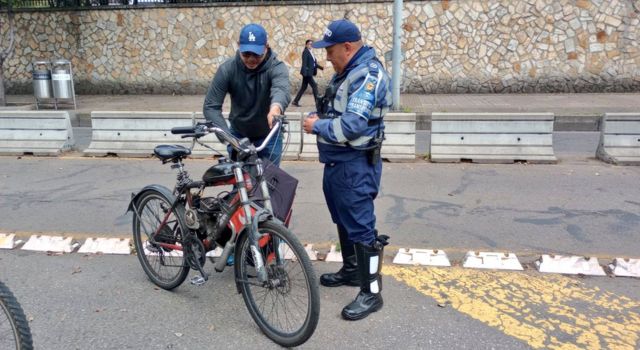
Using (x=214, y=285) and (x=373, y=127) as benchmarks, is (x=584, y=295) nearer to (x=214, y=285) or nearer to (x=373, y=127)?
(x=373, y=127)

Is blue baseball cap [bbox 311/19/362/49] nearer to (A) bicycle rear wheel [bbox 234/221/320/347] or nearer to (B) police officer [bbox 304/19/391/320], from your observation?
(B) police officer [bbox 304/19/391/320]

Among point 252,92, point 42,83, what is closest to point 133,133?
point 252,92

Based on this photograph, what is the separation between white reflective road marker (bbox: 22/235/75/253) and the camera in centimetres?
498

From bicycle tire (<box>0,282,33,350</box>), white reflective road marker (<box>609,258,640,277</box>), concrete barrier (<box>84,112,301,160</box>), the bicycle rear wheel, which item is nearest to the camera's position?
bicycle tire (<box>0,282,33,350</box>)

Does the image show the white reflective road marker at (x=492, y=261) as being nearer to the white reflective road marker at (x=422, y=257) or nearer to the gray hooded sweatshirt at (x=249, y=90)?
the white reflective road marker at (x=422, y=257)

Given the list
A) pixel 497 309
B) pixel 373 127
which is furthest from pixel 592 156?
pixel 373 127

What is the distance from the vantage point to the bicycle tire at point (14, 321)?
2576 millimetres

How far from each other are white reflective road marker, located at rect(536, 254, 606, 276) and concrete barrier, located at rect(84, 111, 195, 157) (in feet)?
20.1

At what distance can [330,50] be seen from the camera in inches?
136

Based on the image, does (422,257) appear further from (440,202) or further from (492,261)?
(440,202)

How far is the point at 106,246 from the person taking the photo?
500cm

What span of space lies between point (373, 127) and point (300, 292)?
1.13 meters

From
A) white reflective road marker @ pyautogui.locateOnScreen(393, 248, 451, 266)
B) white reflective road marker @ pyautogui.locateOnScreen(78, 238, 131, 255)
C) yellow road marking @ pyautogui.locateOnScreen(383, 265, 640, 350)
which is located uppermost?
white reflective road marker @ pyautogui.locateOnScreen(78, 238, 131, 255)

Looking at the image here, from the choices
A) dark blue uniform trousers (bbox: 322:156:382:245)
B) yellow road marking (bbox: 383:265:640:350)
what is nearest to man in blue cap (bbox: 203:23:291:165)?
dark blue uniform trousers (bbox: 322:156:382:245)
